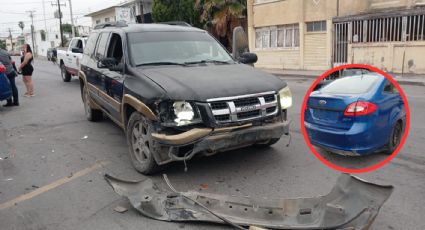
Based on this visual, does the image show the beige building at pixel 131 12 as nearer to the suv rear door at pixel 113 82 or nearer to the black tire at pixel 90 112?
the black tire at pixel 90 112

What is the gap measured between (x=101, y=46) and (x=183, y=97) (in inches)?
126

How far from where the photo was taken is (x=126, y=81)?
518cm

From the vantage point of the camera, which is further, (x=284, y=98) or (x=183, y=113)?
(x=284, y=98)

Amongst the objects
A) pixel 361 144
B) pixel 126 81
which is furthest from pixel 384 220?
pixel 126 81

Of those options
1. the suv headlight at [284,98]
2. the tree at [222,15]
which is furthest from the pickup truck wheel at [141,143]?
the tree at [222,15]

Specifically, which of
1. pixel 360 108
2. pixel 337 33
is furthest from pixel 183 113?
pixel 337 33

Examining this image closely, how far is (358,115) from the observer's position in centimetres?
130

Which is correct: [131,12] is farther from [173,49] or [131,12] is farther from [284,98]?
[284,98]

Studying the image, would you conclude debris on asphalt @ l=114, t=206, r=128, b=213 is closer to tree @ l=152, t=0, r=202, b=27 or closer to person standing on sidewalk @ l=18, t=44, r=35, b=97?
person standing on sidewalk @ l=18, t=44, r=35, b=97

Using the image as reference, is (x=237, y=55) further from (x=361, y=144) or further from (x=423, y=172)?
(x=361, y=144)

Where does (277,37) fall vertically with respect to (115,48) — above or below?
above

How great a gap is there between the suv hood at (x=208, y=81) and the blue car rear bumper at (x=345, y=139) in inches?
109

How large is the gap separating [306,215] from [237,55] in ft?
13.0

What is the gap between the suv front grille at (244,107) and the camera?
424 centimetres
